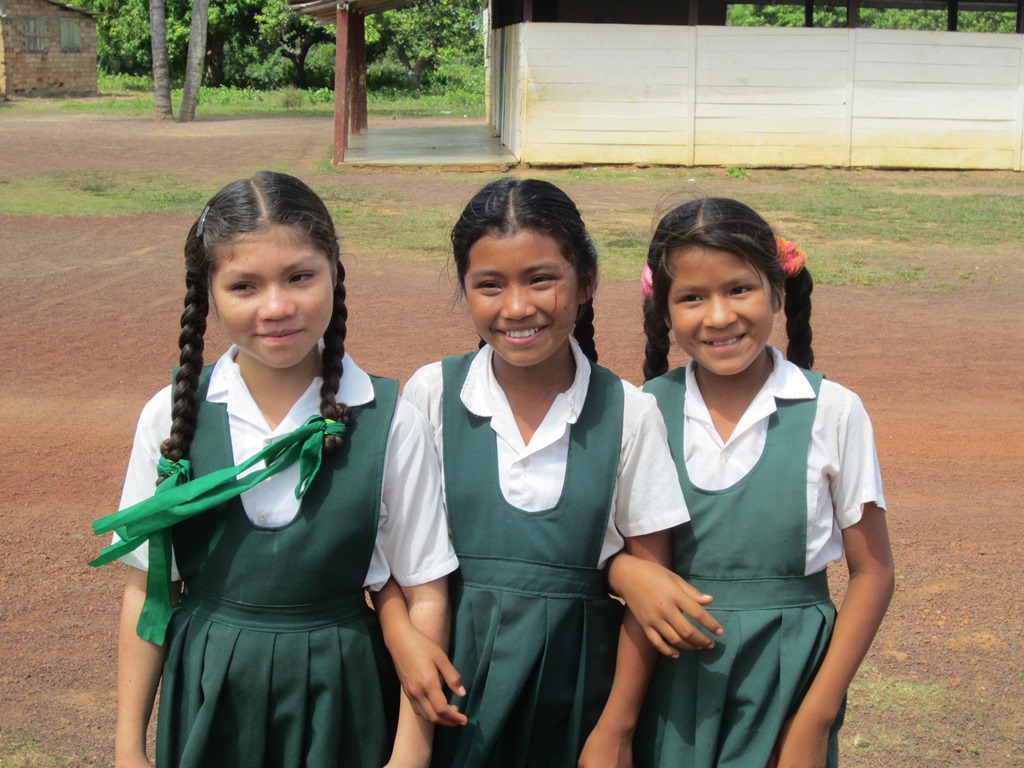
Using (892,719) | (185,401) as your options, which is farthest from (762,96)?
(185,401)

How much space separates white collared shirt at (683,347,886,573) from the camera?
2.00 m

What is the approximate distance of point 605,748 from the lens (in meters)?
1.93

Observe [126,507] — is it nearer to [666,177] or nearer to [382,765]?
[382,765]

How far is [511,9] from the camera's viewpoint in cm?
1894

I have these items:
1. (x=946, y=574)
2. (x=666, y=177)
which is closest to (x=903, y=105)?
(x=666, y=177)

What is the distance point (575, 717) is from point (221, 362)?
2.78 feet

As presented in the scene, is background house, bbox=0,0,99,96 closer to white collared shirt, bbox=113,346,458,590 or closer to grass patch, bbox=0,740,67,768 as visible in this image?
grass patch, bbox=0,740,67,768

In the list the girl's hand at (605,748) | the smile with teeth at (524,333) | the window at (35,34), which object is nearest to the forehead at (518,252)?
the smile with teeth at (524,333)

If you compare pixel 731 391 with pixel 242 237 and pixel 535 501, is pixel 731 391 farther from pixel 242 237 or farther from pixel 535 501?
pixel 242 237

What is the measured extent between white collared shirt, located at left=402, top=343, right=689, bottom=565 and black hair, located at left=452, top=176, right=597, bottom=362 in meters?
0.20

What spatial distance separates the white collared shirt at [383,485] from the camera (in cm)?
190

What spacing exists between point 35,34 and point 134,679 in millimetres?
32868

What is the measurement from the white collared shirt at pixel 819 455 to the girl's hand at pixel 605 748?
427 mm

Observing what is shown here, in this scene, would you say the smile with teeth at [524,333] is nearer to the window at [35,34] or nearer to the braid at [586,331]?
the braid at [586,331]
